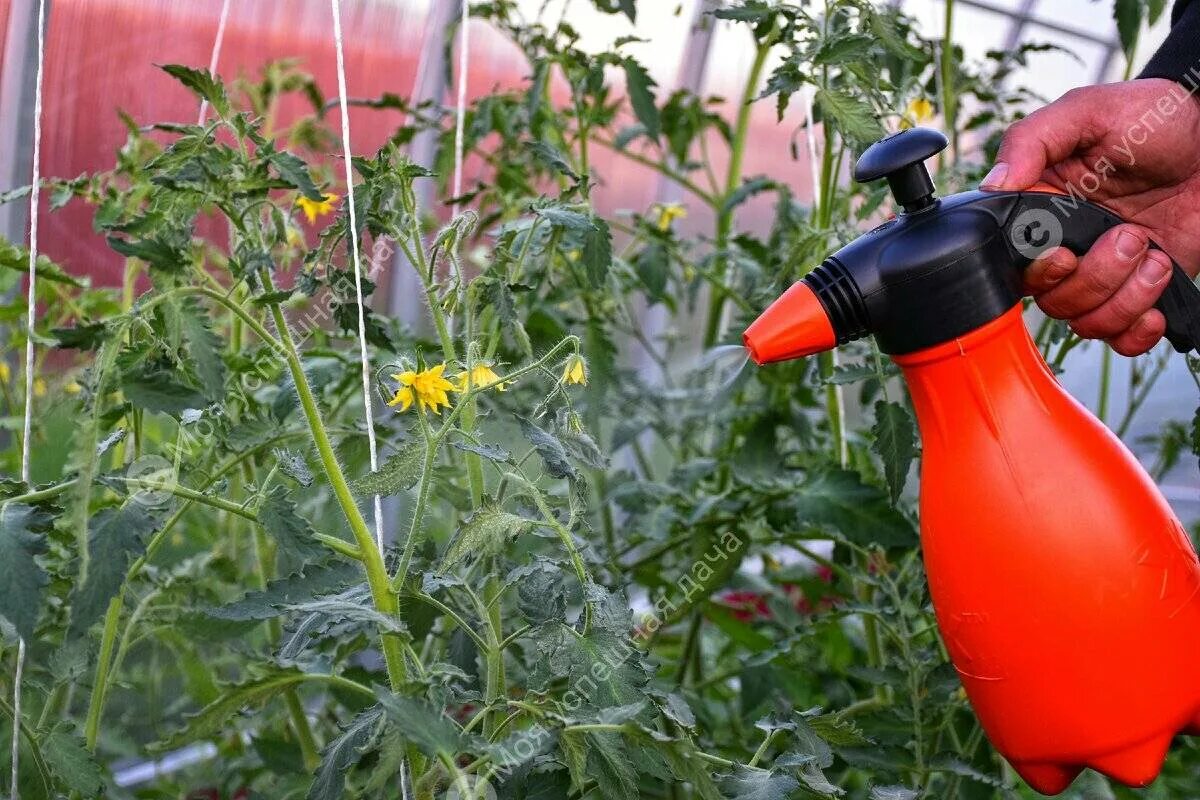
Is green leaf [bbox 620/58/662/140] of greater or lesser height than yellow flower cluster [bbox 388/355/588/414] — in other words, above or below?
above

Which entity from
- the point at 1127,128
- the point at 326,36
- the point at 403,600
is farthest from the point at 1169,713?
the point at 326,36

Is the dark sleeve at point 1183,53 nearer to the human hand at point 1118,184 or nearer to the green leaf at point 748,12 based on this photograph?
the human hand at point 1118,184

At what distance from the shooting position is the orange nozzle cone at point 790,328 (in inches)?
29.4

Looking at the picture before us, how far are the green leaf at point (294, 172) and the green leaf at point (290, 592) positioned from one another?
10.2 inches

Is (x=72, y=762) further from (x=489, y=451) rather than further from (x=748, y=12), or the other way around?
(x=748, y=12)

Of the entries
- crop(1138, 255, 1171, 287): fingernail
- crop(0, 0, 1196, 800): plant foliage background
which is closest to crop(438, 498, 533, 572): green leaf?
crop(0, 0, 1196, 800): plant foliage background

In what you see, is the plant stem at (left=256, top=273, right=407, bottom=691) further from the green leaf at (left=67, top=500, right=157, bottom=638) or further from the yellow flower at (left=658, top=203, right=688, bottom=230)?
the yellow flower at (left=658, top=203, right=688, bottom=230)

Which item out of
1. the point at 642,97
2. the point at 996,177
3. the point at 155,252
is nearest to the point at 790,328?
the point at 996,177

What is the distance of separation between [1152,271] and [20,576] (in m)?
0.74

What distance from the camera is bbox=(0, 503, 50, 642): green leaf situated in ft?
2.15

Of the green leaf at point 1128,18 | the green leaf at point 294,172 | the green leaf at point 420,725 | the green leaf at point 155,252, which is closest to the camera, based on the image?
the green leaf at point 420,725

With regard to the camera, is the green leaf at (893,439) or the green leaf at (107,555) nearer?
the green leaf at (107,555)

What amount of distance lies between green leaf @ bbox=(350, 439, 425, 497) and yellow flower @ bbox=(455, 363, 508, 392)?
0.16 ft

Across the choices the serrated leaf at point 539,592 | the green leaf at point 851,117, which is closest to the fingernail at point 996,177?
the green leaf at point 851,117
